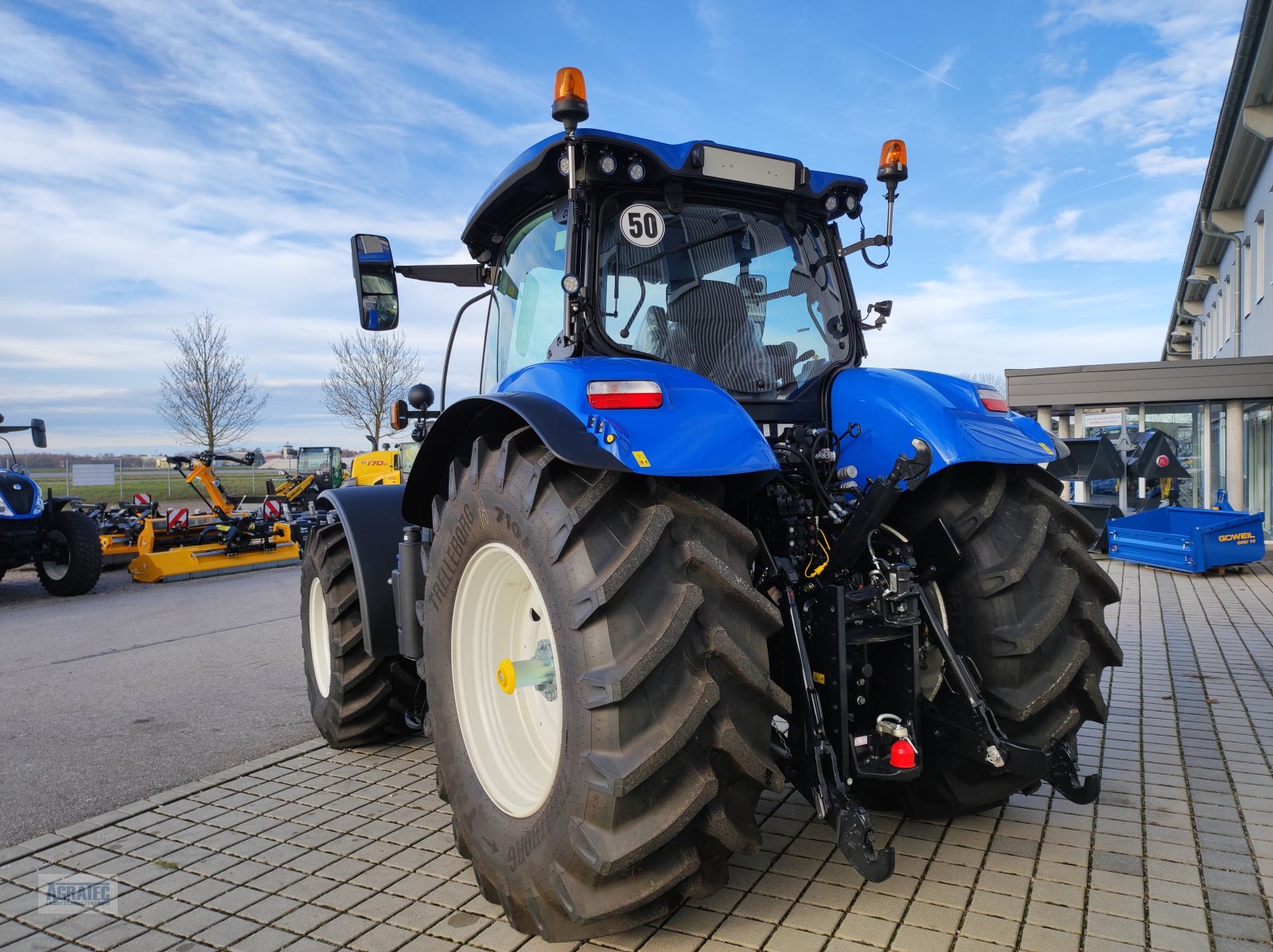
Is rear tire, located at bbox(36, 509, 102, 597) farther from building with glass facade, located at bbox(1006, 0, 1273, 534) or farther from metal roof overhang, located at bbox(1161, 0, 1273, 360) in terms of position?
metal roof overhang, located at bbox(1161, 0, 1273, 360)

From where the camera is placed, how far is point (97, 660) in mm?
7305

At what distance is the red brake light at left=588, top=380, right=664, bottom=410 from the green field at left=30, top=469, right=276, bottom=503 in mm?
26330

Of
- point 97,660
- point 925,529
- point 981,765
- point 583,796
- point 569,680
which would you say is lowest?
point 97,660

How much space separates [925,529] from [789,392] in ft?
2.51

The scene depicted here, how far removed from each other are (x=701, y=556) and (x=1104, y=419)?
522 inches

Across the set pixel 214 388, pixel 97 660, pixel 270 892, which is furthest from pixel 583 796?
pixel 214 388

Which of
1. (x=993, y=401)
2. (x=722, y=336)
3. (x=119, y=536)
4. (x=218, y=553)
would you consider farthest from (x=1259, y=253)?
(x=119, y=536)

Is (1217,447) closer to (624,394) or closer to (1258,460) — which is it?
(1258,460)

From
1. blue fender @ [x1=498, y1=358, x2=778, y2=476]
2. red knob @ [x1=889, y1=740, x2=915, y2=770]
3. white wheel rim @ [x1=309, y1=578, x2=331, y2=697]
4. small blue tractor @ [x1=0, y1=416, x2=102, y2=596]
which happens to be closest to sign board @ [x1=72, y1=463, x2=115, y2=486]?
small blue tractor @ [x1=0, y1=416, x2=102, y2=596]

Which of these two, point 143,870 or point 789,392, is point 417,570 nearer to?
point 143,870

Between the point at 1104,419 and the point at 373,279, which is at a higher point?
the point at 373,279

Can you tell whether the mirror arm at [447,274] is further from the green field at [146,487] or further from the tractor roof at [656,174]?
the green field at [146,487]

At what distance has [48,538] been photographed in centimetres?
1141

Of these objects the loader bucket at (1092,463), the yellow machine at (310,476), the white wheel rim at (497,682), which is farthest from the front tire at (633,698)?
the yellow machine at (310,476)
